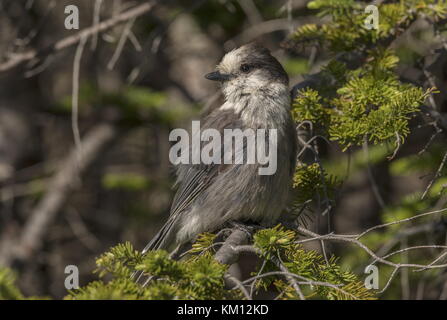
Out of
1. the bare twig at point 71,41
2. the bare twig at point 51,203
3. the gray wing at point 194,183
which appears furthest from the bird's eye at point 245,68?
the bare twig at point 51,203

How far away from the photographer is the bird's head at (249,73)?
4016mm

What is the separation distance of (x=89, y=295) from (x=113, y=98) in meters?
3.79

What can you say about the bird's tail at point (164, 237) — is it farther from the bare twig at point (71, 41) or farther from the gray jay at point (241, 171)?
the bare twig at point (71, 41)

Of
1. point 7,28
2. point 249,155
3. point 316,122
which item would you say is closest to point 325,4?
point 316,122

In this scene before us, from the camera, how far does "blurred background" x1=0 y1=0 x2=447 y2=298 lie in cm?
542

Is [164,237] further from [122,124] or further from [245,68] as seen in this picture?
[122,124]

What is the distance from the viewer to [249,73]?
4074mm

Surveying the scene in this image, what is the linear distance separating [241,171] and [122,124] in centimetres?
277

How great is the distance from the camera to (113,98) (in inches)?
227

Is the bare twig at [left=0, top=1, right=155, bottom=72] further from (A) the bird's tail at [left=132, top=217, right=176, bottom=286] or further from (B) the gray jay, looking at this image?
(A) the bird's tail at [left=132, top=217, right=176, bottom=286]

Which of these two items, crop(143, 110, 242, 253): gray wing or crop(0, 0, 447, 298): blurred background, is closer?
crop(143, 110, 242, 253): gray wing

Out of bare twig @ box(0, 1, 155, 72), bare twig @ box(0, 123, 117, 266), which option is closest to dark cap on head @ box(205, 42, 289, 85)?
bare twig @ box(0, 1, 155, 72)

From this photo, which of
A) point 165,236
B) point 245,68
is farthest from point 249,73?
point 165,236

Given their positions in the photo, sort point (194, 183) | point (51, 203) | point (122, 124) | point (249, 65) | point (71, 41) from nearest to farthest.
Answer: point (194, 183) → point (249, 65) → point (71, 41) → point (51, 203) → point (122, 124)
